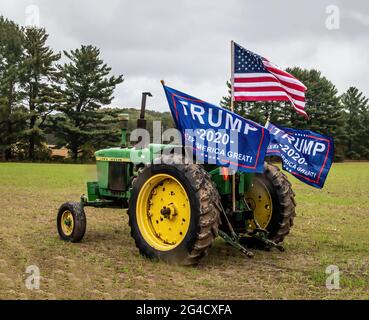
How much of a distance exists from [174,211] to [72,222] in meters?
2.18

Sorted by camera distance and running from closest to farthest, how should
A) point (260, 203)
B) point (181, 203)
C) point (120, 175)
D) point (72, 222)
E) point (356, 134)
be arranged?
point (181, 203)
point (260, 203)
point (72, 222)
point (120, 175)
point (356, 134)

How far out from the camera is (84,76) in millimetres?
51375

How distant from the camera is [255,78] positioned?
704 centimetres

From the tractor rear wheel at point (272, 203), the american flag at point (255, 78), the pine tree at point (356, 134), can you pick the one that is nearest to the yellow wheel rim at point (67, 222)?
the tractor rear wheel at point (272, 203)

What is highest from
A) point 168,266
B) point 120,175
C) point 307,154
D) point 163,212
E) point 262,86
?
point 262,86

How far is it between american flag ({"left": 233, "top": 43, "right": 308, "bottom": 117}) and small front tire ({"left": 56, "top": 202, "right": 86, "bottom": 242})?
10.1 feet

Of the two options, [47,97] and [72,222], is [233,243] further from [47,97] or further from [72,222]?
[47,97]

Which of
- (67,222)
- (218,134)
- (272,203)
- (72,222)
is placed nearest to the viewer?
(218,134)

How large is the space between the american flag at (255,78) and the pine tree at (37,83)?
145 ft

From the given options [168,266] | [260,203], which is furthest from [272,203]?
[168,266]

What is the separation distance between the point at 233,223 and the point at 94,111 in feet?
148

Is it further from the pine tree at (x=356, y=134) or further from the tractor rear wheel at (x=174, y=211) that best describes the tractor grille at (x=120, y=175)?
the pine tree at (x=356, y=134)

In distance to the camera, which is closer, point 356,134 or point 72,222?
point 72,222
